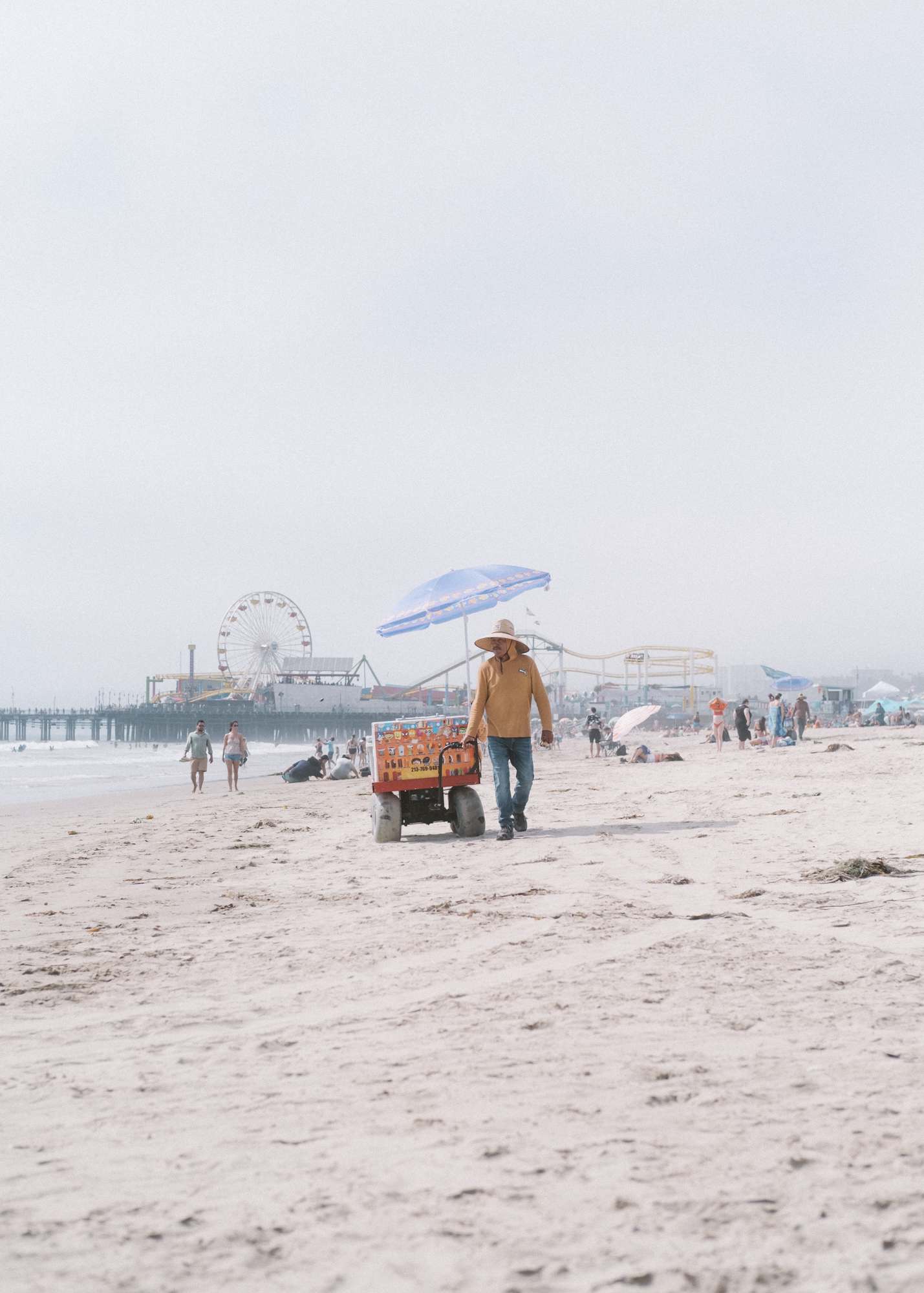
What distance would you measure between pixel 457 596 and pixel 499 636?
30.4ft

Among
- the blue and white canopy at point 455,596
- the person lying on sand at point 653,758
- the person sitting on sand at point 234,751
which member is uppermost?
the blue and white canopy at point 455,596

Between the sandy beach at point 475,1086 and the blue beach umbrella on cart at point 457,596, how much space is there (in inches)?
449

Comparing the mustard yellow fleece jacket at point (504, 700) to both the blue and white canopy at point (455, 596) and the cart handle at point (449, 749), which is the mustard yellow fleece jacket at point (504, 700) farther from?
the blue and white canopy at point (455, 596)

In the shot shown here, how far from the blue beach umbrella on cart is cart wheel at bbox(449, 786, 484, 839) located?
8361 mm

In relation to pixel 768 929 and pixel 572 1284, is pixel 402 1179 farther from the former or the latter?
pixel 768 929

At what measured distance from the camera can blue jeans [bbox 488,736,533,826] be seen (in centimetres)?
717

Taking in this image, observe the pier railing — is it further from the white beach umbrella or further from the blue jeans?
the blue jeans

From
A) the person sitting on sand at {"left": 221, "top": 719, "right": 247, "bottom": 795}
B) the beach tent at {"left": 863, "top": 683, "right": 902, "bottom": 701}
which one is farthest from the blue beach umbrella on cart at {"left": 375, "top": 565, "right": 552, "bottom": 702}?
the beach tent at {"left": 863, "top": 683, "right": 902, "bottom": 701}

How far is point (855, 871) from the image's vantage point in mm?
4793

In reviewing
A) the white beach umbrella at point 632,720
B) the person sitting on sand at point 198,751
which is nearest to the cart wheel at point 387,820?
the person sitting on sand at point 198,751

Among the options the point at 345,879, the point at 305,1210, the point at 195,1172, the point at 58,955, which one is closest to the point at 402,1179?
the point at 305,1210

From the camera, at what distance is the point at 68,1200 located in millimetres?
1802

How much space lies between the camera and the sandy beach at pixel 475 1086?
1.57m

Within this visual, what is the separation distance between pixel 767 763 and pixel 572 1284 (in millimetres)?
14674
